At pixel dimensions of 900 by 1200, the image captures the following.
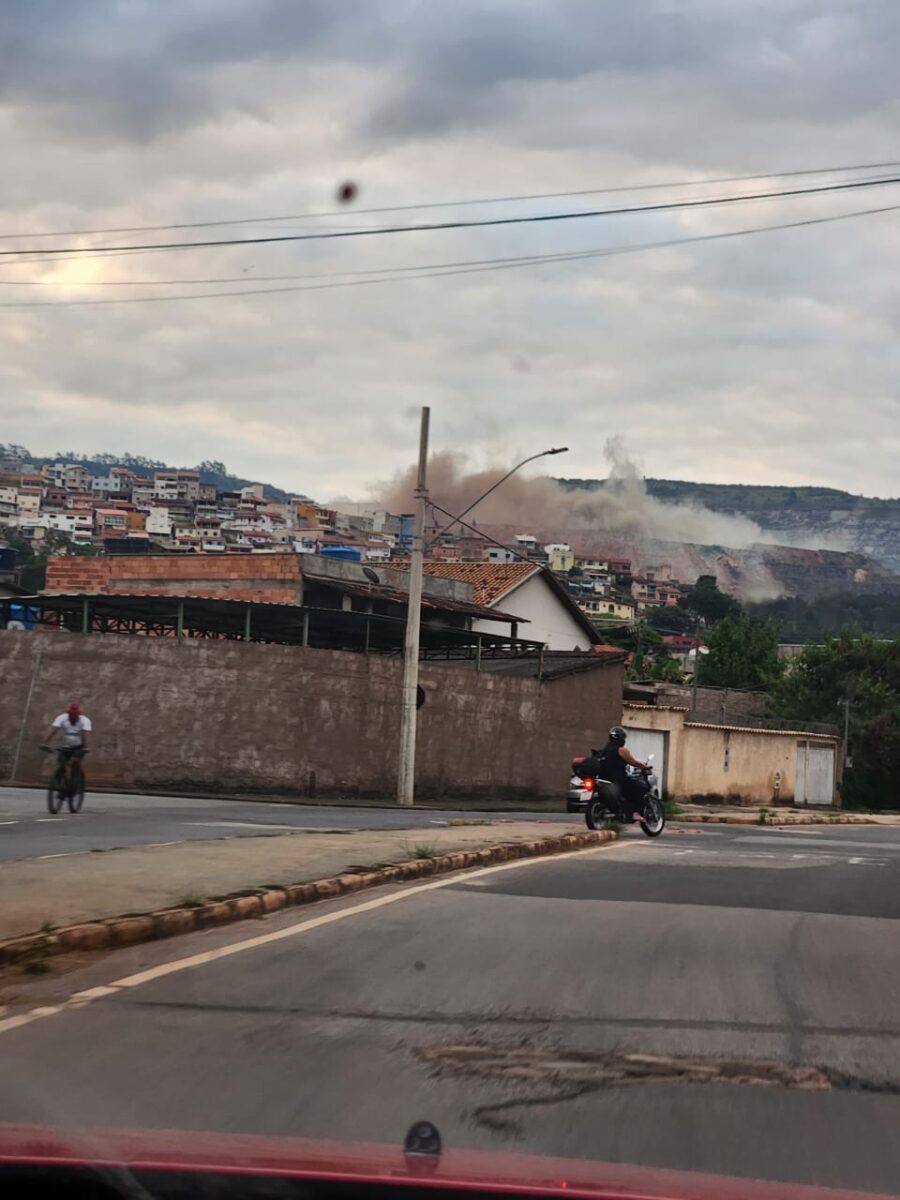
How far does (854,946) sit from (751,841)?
43.3 ft

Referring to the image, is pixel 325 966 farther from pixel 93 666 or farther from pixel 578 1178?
pixel 93 666

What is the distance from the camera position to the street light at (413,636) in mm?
32156

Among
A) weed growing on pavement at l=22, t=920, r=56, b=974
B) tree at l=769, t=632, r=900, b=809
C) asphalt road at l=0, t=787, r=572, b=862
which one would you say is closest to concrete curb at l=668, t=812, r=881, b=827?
asphalt road at l=0, t=787, r=572, b=862

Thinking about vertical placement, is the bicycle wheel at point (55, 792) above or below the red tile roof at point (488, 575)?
below

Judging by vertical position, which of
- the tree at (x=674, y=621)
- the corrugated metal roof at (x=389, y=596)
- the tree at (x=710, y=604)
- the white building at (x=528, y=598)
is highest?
the tree at (x=710, y=604)

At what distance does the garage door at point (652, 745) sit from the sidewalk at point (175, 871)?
2993cm

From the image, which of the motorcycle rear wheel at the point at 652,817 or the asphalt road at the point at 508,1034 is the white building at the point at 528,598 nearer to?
the motorcycle rear wheel at the point at 652,817

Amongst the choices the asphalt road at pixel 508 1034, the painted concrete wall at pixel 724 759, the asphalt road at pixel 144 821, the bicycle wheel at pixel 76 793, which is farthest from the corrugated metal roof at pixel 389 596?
the asphalt road at pixel 508 1034

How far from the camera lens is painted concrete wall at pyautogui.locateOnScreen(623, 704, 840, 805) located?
47875 millimetres

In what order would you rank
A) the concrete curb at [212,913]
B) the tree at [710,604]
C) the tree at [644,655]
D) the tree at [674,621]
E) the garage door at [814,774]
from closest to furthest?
the concrete curb at [212,913], the garage door at [814,774], the tree at [644,655], the tree at [674,621], the tree at [710,604]

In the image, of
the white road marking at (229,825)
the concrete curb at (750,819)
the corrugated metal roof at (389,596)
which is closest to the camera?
the white road marking at (229,825)

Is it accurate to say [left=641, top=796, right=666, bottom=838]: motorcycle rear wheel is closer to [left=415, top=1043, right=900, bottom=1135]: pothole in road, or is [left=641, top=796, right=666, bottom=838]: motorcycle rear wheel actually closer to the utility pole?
[left=415, top=1043, right=900, bottom=1135]: pothole in road

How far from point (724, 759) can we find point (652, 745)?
15.2ft

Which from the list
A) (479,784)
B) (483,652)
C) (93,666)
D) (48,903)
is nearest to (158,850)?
(48,903)
